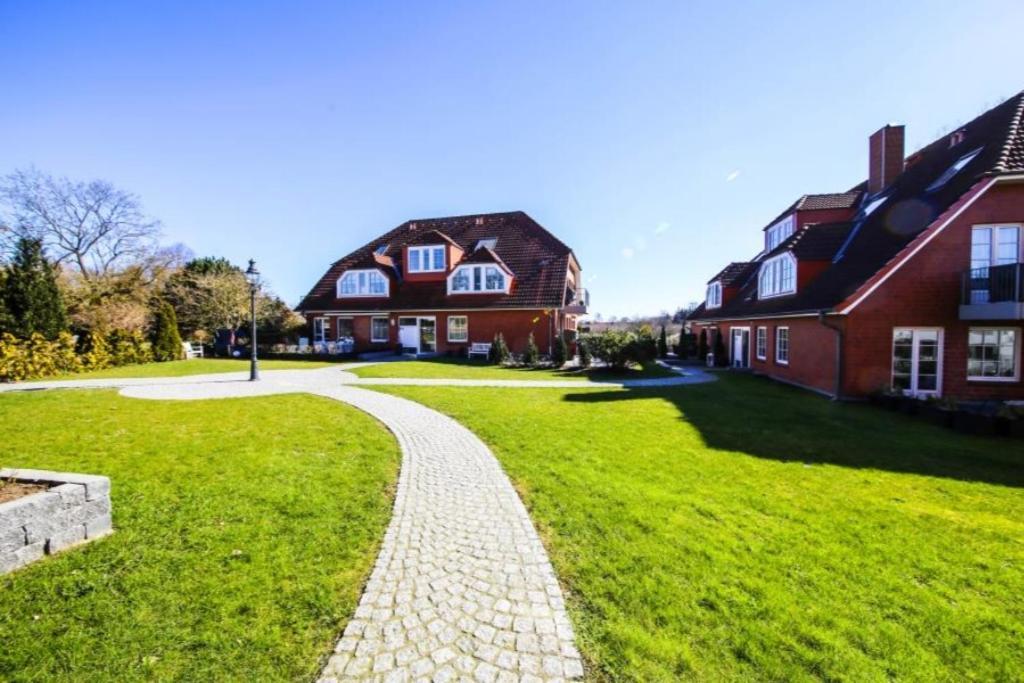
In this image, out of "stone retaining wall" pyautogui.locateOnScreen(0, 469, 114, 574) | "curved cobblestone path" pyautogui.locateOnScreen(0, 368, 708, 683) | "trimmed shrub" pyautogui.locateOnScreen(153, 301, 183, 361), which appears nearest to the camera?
"curved cobblestone path" pyautogui.locateOnScreen(0, 368, 708, 683)

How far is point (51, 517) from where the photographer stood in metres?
4.01

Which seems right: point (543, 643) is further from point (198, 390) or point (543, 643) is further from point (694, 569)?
point (198, 390)

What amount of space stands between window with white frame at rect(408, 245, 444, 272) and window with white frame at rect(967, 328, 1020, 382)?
77.2 ft

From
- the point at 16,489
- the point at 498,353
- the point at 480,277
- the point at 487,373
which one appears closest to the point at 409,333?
the point at 480,277


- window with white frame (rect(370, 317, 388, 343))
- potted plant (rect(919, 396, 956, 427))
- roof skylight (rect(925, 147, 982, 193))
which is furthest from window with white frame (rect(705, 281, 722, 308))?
window with white frame (rect(370, 317, 388, 343))

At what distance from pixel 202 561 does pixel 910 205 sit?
20067mm

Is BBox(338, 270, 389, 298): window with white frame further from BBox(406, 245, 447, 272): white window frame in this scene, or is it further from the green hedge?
the green hedge

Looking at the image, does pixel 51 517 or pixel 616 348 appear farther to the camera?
pixel 616 348

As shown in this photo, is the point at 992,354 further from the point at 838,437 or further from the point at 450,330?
the point at 450,330

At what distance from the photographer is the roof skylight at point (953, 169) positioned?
13.2 metres

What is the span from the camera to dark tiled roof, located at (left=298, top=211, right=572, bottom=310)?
24594 mm

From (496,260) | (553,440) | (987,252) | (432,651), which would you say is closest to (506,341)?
(496,260)

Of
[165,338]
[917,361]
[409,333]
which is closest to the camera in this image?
[917,361]

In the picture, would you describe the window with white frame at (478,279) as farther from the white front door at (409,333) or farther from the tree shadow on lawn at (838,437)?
the tree shadow on lawn at (838,437)
